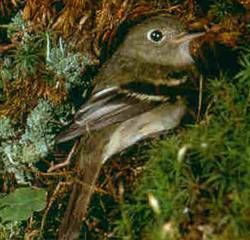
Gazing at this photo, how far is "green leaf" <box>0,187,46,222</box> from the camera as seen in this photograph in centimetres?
404

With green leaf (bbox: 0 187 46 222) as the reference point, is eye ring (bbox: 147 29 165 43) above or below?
above

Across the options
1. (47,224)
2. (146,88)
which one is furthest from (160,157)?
(47,224)

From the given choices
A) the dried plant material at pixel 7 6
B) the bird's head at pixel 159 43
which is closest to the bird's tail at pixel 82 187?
the bird's head at pixel 159 43

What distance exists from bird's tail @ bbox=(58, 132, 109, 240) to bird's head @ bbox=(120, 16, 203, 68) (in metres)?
0.80

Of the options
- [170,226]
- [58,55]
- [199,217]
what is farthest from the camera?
[58,55]

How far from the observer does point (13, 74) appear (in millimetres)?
4488

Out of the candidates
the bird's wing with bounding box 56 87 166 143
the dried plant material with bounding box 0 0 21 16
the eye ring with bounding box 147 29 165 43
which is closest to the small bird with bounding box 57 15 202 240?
the bird's wing with bounding box 56 87 166 143

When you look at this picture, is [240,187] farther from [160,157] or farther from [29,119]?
[29,119]

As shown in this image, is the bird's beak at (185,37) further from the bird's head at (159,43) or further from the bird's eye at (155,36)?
the bird's eye at (155,36)

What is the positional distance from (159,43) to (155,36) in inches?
2.0

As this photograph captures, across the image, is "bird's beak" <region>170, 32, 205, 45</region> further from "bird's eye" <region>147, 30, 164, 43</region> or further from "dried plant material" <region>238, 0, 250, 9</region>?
"dried plant material" <region>238, 0, 250, 9</region>

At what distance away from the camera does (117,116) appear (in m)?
3.99

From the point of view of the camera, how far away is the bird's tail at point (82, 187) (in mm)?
3812

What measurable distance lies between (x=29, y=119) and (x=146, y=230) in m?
1.25
